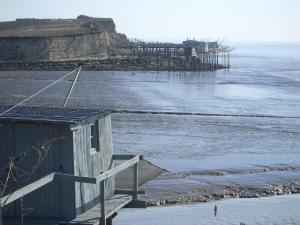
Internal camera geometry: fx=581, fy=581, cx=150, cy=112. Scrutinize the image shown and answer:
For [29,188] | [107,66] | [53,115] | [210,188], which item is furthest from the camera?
[107,66]

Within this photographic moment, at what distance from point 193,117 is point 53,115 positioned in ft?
104

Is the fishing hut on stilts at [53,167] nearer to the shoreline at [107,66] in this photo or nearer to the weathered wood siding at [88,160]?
the weathered wood siding at [88,160]

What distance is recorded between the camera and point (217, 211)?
65.0ft

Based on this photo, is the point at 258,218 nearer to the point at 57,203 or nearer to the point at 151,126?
the point at 57,203

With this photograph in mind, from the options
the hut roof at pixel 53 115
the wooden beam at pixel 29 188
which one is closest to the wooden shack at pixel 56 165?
the hut roof at pixel 53 115

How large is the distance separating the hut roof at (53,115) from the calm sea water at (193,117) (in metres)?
8.23

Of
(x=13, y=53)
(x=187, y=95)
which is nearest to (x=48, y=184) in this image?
(x=187, y=95)

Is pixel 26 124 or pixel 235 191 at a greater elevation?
pixel 26 124

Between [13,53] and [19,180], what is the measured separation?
8092cm

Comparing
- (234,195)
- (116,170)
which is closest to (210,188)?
(234,195)

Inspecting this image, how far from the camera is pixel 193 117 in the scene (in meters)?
43.1

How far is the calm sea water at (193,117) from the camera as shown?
1143 inches

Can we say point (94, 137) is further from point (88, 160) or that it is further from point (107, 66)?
point (107, 66)

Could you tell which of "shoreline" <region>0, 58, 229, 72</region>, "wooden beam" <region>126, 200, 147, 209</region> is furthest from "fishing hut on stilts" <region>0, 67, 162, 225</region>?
"shoreline" <region>0, 58, 229, 72</region>
